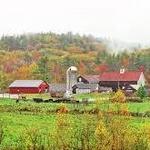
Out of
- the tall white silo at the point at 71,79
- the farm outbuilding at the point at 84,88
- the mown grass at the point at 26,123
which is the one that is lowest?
the farm outbuilding at the point at 84,88

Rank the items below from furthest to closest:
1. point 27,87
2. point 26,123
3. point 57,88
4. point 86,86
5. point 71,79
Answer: point 71,79, point 86,86, point 57,88, point 27,87, point 26,123

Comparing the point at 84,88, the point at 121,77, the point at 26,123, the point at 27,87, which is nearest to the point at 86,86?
the point at 84,88

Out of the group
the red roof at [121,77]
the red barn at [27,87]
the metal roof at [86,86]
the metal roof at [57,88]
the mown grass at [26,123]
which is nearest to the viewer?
the mown grass at [26,123]

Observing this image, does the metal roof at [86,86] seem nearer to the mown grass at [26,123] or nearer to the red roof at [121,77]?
the red roof at [121,77]

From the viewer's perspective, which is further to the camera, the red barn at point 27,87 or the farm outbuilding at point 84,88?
the farm outbuilding at point 84,88

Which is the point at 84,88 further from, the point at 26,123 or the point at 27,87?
the point at 26,123

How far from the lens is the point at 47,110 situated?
50906mm

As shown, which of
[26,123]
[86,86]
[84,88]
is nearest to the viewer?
[26,123]

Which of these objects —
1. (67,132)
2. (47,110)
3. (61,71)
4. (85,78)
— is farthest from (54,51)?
(67,132)

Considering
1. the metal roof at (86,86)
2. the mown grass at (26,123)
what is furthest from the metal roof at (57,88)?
the mown grass at (26,123)

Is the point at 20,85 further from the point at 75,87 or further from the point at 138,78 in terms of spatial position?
the point at 138,78

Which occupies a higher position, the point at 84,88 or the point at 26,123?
the point at 26,123

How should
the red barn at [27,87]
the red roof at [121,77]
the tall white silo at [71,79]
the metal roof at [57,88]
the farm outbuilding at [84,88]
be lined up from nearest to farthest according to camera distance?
the red barn at [27,87] → the metal roof at [57,88] → the farm outbuilding at [84,88] → the tall white silo at [71,79] → the red roof at [121,77]

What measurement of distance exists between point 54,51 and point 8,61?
114 feet
